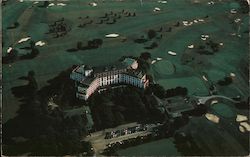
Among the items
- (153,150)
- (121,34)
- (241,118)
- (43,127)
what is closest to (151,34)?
(121,34)

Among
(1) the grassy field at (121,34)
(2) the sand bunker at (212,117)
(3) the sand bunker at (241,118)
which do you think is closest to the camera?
(2) the sand bunker at (212,117)

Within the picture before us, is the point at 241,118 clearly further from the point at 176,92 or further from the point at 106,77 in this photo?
the point at 106,77

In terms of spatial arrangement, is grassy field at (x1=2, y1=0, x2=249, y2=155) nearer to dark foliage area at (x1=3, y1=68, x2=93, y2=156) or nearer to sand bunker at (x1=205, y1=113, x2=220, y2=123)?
sand bunker at (x1=205, y1=113, x2=220, y2=123)

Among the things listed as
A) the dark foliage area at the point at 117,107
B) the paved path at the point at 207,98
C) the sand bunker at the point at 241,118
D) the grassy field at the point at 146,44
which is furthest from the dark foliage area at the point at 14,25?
the sand bunker at the point at 241,118

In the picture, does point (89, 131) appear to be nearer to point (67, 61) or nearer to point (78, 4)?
point (67, 61)

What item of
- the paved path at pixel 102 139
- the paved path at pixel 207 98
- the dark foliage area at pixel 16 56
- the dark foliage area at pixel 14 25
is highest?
the dark foliage area at pixel 14 25

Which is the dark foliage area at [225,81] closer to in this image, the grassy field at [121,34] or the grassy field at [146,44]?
the grassy field at [146,44]

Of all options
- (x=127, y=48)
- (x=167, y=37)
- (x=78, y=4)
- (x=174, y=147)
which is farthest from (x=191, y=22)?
(x=174, y=147)

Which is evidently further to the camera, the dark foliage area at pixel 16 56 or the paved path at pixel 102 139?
the dark foliage area at pixel 16 56
